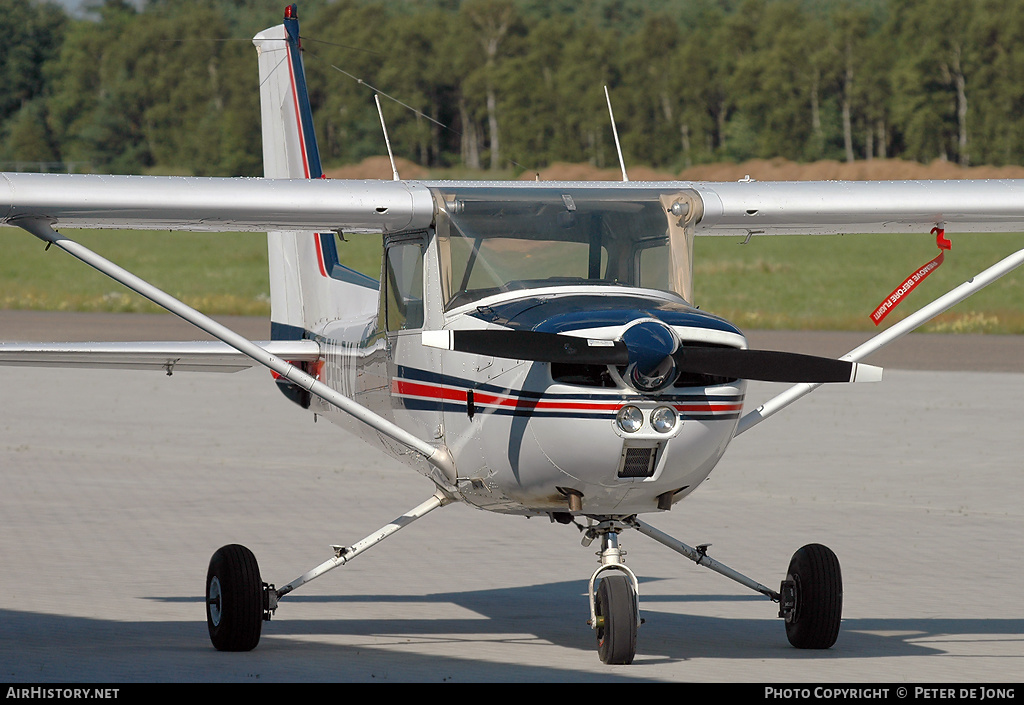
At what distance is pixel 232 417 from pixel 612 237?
11983 mm

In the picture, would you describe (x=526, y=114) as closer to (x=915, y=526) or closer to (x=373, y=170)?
(x=373, y=170)

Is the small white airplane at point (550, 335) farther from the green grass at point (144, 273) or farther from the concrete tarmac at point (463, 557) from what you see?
the green grass at point (144, 273)

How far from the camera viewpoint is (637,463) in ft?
20.4

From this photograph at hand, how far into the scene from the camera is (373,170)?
7038cm

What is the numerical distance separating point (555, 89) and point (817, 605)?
84.2 m

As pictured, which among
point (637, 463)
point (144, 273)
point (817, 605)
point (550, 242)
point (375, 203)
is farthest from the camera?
point (144, 273)

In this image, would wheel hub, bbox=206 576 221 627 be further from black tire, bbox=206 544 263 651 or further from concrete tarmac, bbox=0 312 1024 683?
concrete tarmac, bbox=0 312 1024 683

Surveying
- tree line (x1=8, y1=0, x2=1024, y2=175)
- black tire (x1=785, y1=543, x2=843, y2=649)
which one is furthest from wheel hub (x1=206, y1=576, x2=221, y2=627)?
tree line (x1=8, y1=0, x2=1024, y2=175)

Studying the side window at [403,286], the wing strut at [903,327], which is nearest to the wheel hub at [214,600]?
the side window at [403,286]

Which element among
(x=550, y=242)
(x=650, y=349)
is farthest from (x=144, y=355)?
(x=650, y=349)

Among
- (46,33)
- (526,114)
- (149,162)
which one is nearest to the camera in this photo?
(526,114)

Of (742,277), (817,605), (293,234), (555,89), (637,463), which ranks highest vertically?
(555,89)

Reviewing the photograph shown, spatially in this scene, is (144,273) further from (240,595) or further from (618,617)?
(618,617)

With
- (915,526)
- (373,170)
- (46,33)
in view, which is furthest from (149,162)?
(915,526)
